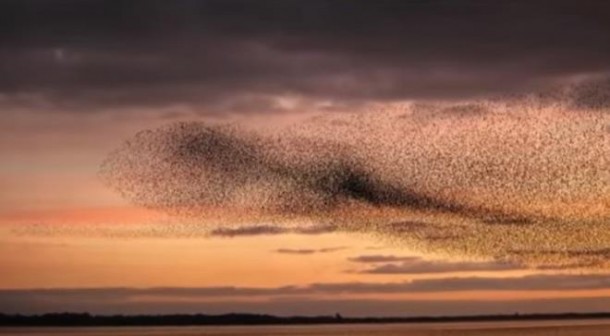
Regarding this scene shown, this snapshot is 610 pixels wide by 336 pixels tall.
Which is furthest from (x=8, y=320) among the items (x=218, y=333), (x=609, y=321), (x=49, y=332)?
(x=609, y=321)

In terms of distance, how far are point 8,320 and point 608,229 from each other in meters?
5.35

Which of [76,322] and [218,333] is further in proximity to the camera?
[76,322]

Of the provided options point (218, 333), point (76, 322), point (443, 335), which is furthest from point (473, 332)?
point (76, 322)

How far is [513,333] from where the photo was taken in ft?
46.3

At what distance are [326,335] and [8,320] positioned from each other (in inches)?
111

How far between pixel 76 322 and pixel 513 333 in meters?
3.90

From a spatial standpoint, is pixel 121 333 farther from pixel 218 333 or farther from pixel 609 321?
pixel 609 321

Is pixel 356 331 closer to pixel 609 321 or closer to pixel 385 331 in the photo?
pixel 385 331

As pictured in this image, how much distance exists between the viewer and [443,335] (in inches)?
554

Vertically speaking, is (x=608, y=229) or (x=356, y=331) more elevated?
(x=608, y=229)

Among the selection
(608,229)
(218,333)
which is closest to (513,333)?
(608,229)

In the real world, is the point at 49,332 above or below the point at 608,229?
below

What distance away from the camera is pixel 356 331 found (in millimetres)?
14000

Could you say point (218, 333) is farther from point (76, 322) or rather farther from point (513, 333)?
point (513, 333)
